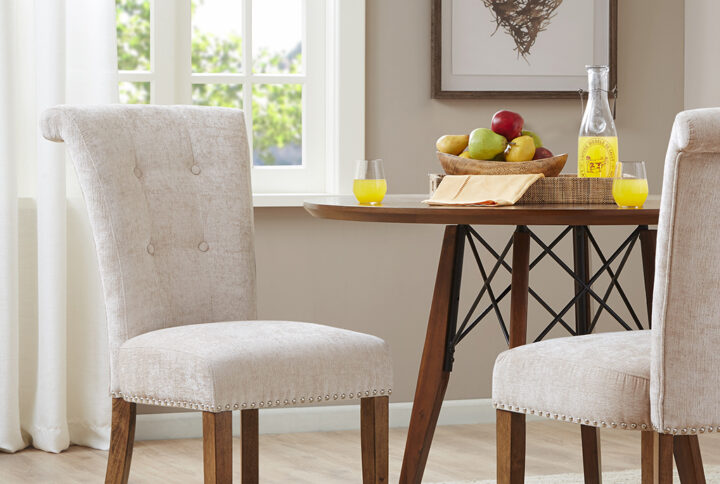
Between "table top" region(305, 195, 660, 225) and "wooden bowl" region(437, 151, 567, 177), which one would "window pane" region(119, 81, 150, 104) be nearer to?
"wooden bowl" region(437, 151, 567, 177)

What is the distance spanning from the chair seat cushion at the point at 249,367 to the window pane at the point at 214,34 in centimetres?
155

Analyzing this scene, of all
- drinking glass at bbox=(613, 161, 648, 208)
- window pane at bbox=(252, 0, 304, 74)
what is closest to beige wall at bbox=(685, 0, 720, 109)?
window pane at bbox=(252, 0, 304, 74)

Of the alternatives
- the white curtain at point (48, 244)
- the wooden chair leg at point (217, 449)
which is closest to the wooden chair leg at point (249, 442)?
the wooden chair leg at point (217, 449)

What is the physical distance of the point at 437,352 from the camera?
2.42 metres

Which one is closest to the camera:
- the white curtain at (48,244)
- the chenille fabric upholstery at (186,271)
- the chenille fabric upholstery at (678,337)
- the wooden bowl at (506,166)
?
the chenille fabric upholstery at (678,337)

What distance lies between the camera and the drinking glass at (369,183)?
2311 mm

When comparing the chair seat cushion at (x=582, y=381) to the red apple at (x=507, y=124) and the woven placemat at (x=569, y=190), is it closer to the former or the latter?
the woven placemat at (x=569, y=190)

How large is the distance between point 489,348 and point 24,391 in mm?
1533

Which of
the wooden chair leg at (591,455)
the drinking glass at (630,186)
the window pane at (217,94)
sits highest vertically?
the window pane at (217,94)

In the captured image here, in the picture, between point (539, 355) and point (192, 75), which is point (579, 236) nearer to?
point (539, 355)

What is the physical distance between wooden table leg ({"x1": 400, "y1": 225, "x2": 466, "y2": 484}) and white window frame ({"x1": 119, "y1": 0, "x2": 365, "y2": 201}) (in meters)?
1.06

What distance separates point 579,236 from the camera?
2568 mm

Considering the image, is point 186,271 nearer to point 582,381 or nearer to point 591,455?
point 582,381

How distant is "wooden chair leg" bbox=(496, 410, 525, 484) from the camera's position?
5.95 feet
